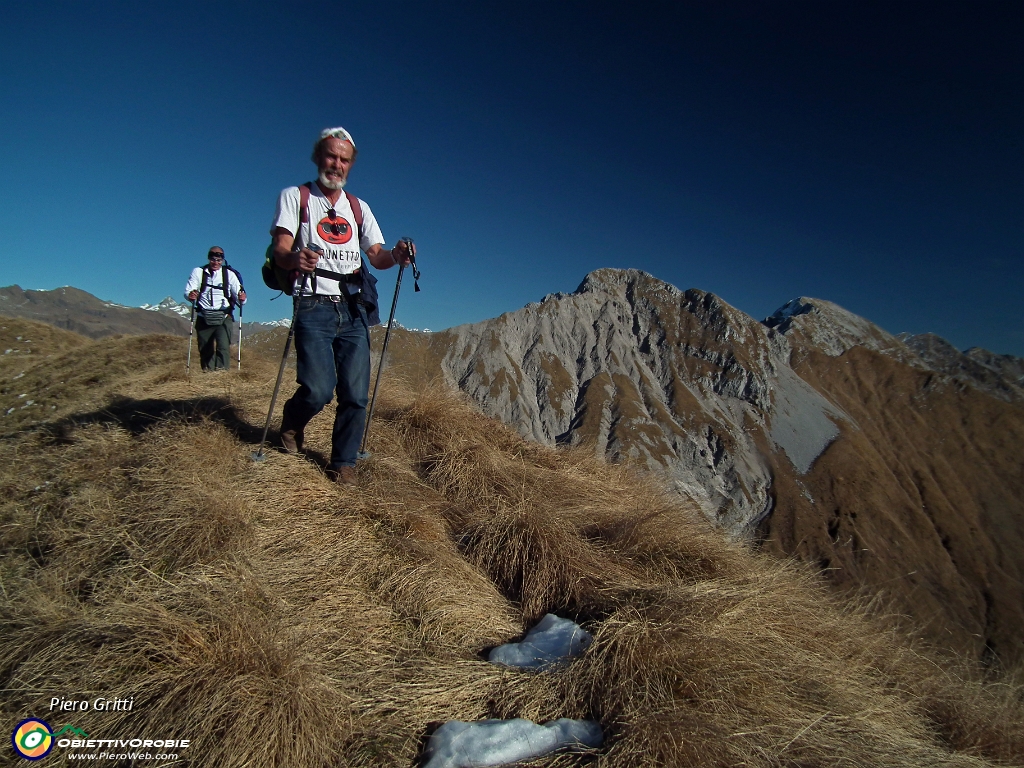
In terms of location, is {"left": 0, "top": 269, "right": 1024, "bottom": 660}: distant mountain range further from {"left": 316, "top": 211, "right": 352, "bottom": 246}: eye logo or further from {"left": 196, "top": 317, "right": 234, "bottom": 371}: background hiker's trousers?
Result: {"left": 316, "top": 211, "right": 352, "bottom": 246}: eye logo

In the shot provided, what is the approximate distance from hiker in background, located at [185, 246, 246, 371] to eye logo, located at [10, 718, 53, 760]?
9784mm

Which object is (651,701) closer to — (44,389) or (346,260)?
(346,260)

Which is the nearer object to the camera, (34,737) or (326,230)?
(34,737)

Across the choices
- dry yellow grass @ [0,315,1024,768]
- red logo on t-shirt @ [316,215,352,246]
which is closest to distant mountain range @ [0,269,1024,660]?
dry yellow grass @ [0,315,1024,768]

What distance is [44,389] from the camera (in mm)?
9383

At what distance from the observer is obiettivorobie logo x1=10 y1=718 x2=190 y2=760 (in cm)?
194

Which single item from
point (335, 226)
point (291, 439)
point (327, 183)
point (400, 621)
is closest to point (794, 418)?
point (291, 439)

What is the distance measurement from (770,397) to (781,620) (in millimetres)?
161179

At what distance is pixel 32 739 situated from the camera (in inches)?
76.7

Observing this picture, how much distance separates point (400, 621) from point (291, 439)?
2.71 m

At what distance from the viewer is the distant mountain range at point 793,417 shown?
4171 inches

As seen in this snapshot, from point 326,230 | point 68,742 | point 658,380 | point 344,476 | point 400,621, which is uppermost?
point 658,380

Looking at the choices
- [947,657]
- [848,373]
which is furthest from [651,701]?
[848,373]

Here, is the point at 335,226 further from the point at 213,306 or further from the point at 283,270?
the point at 213,306
